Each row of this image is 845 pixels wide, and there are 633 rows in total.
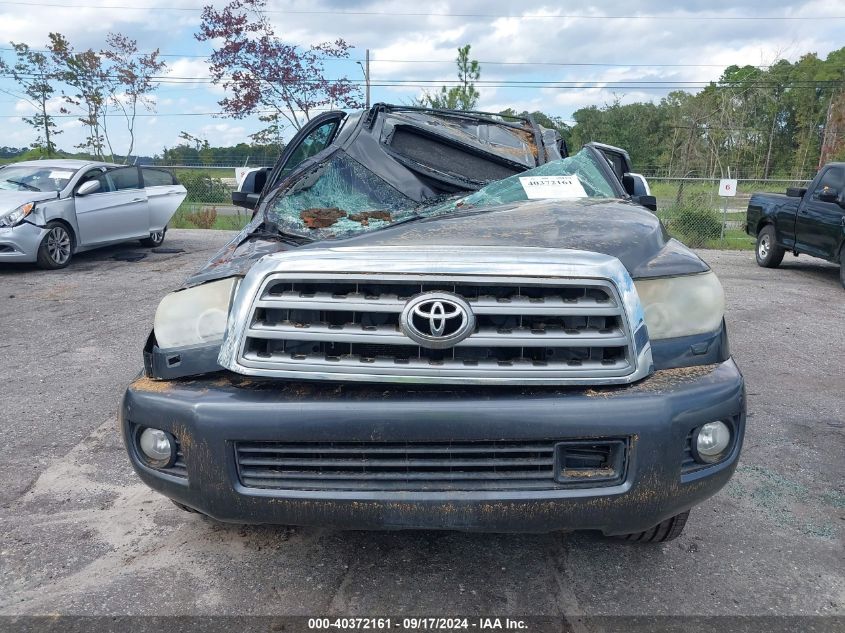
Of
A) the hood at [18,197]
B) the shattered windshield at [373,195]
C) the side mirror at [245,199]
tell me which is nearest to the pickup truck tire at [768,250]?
the shattered windshield at [373,195]

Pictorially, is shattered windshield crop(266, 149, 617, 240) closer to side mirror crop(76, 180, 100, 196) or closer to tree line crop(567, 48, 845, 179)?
side mirror crop(76, 180, 100, 196)

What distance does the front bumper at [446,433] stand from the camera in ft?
6.49

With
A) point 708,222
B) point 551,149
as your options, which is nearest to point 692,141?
point 708,222

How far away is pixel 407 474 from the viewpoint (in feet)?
6.72

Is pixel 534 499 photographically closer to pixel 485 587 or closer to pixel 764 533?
pixel 485 587

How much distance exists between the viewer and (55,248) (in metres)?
9.57

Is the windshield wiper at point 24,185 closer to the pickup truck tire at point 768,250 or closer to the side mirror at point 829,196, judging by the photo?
the side mirror at point 829,196

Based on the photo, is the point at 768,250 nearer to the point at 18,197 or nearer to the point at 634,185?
the point at 634,185

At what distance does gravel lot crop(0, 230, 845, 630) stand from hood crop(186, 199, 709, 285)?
3.69 ft

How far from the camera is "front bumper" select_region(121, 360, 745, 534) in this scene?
1978 mm

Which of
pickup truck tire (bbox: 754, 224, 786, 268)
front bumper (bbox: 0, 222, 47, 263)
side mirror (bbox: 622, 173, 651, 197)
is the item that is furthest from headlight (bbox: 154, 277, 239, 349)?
pickup truck tire (bbox: 754, 224, 786, 268)

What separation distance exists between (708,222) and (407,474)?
A: 1378cm

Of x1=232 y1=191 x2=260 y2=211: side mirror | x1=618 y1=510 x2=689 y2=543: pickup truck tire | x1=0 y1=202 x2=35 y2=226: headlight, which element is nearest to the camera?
x1=618 y1=510 x2=689 y2=543: pickup truck tire

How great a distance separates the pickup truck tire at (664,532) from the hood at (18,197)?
918 centimetres
